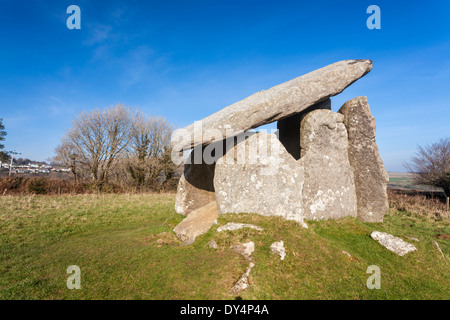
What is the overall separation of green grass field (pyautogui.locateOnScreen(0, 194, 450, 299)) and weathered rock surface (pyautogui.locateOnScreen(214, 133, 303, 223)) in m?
0.52

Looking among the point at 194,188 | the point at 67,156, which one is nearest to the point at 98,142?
the point at 67,156

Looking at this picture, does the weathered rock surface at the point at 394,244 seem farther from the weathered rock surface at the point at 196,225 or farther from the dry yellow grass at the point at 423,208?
the dry yellow grass at the point at 423,208

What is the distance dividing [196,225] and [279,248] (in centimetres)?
288

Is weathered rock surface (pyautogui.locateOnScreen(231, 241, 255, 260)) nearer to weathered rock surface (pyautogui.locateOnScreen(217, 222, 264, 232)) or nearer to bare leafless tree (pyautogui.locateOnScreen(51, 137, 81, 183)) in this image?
weathered rock surface (pyautogui.locateOnScreen(217, 222, 264, 232))

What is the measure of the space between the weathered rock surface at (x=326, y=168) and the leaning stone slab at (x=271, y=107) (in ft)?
3.07

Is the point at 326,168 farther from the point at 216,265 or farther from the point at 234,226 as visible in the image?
the point at 216,265

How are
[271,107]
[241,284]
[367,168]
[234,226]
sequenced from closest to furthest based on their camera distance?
[241,284] < [234,226] < [271,107] < [367,168]

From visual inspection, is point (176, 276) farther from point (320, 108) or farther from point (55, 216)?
point (55, 216)

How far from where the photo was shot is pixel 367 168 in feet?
27.9

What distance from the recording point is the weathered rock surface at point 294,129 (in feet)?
28.6

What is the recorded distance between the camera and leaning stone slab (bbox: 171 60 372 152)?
6750 mm

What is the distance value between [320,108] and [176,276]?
24.5 feet

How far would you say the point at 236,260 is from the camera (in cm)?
461

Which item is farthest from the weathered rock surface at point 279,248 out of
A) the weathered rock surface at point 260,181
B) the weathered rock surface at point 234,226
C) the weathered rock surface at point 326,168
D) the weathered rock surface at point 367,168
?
the weathered rock surface at point 367,168
